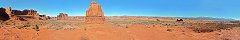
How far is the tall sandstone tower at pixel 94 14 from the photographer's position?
1394 inches

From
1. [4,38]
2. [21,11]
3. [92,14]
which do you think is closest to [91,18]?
[92,14]

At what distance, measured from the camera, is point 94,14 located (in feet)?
116

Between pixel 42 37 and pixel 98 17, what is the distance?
41.5ft

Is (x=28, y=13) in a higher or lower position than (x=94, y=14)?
higher

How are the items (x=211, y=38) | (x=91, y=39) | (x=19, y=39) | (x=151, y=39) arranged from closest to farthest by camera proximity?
(x=19, y=39), (x=91, y=39), (x=151, y=39), (x=211, y=38)

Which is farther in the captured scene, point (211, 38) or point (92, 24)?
point (92, 24)

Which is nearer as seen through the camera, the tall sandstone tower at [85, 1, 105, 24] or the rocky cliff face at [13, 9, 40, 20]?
the tall sandstone tower at [85, 1, 105, 24]

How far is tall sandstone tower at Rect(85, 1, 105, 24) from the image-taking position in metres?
35.4

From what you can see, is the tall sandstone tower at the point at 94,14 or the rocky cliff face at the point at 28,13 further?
the rocky cliff face at the point at 28,13

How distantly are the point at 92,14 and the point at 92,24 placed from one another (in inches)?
45.3

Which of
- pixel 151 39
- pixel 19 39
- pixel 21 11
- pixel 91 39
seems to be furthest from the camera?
pixel 21 11

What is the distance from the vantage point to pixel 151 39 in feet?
83.0

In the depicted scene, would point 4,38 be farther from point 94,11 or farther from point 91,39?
point 94,11

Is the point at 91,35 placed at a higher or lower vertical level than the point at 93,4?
lower
